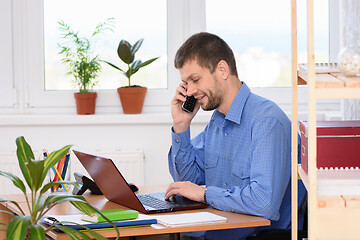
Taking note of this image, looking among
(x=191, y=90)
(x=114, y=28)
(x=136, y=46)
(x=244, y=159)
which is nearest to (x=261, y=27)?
(x=136, y=46)

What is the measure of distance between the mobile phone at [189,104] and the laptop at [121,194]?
433mm

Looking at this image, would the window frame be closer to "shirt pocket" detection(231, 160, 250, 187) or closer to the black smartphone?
the black smartphone

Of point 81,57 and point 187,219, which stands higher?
point 81,57

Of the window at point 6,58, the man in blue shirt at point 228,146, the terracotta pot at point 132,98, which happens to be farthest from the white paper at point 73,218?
the window at point 6,58

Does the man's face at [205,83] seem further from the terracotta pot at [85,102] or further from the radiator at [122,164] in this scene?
the terracotta pot at [85,102]

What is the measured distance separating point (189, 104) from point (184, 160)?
238mm

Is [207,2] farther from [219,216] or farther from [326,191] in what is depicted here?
[326,191]

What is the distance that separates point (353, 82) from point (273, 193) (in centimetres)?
80

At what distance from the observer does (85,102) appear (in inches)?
133

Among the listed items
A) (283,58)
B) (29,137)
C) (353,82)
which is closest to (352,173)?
(353,82)

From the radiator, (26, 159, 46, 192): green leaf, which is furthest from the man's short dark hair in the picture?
the radiator

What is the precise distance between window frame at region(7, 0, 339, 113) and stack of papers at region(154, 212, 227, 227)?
1.67 metres

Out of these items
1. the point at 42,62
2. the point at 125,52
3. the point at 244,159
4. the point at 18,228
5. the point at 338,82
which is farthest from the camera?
the point at 42,62

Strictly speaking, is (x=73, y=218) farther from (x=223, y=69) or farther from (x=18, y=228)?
(x=223, y=69)
